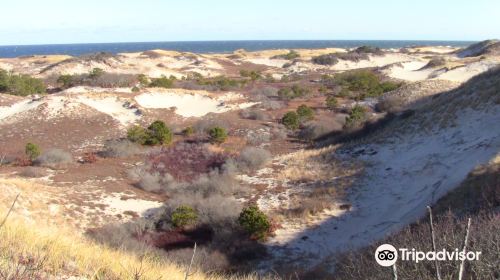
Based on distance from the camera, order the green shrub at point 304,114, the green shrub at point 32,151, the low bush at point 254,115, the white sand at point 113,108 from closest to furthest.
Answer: the green shrub at point 32,151
the green shrub at point 304,114
the white sand at point 113,108
the low bush at point 254,115

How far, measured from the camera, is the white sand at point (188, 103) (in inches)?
1337

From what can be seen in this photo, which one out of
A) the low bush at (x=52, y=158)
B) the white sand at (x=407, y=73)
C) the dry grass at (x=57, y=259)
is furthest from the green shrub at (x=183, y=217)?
the white sand at (x=407, y=73)

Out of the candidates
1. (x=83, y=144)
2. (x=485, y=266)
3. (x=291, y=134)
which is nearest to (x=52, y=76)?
(x=83, y=144)

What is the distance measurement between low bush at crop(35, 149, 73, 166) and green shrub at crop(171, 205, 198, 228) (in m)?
8.88

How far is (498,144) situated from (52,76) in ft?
145

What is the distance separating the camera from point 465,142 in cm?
1783

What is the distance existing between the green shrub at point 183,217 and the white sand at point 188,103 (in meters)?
18.8

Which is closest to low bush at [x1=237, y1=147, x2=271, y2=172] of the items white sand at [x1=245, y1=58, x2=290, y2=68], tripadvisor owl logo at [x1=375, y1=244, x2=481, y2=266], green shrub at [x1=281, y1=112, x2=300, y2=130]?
green shrub at [x1=281, y1=112, x2=300, y2=130]

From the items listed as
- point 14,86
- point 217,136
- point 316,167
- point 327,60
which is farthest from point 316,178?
point 327,60

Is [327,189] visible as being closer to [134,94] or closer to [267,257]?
[267,257]

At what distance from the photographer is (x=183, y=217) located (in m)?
14.5

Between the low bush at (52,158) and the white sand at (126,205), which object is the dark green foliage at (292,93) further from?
the white sand at (126,205)

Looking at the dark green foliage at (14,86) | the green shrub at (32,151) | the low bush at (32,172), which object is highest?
the dark green foliage at (14,86)

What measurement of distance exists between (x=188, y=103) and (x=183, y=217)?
71.3 ft
